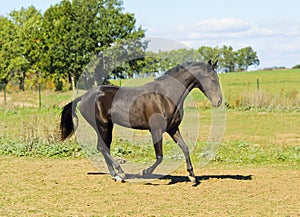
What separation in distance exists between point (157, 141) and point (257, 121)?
41.9 ft

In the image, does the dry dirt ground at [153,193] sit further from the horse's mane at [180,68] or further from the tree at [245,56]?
the tree at [245,56]

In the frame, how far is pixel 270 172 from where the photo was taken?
10297 mm

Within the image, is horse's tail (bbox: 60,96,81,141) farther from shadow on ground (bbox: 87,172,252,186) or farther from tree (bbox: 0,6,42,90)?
tree (bbox: 0,6,42,90)

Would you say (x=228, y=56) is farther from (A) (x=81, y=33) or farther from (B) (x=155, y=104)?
(B) (x=155, y=104)

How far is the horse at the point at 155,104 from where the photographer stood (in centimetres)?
884

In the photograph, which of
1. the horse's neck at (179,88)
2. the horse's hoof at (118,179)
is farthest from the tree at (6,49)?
the horse's neck at (179,88)

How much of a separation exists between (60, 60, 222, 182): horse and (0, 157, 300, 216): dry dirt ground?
60 cm

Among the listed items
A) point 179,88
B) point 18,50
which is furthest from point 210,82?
point 18,50

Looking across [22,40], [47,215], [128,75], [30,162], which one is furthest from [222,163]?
[22,40]

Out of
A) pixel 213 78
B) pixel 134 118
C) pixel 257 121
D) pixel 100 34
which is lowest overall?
pixel 257 121

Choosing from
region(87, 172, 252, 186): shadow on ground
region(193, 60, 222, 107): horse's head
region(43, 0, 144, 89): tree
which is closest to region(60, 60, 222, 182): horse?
region(193, 60, 222, 107): horse's head

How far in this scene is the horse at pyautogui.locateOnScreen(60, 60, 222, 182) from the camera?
29.0 feet

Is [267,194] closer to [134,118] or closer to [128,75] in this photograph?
[134,118]

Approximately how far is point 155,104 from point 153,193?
1642 millimetres
